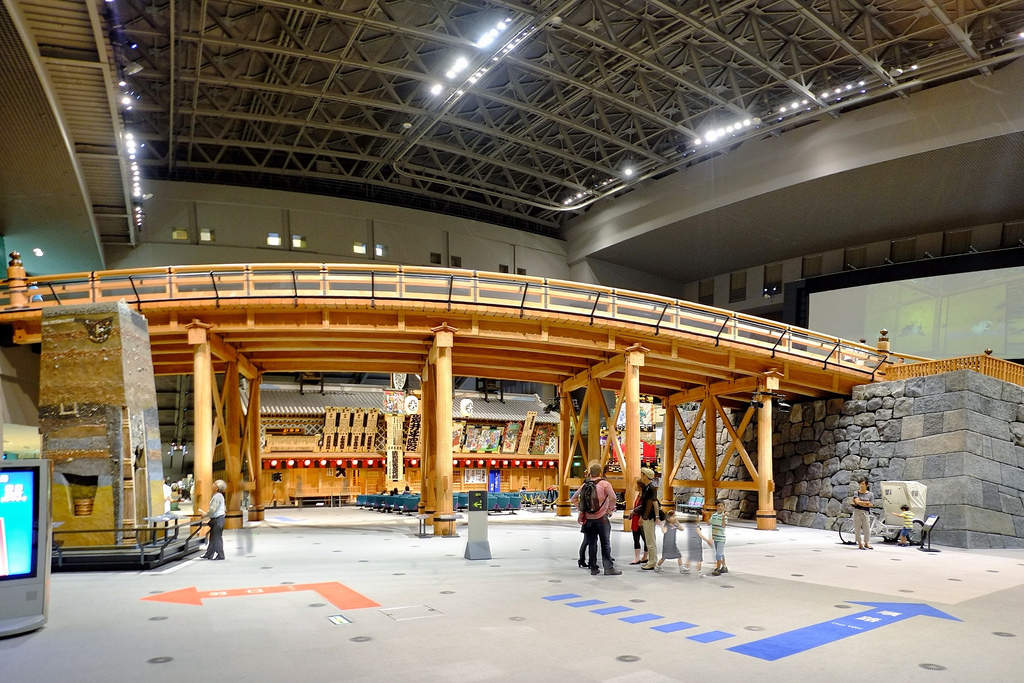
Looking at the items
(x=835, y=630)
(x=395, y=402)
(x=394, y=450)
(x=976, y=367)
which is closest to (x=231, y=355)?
(x=395, y=402)

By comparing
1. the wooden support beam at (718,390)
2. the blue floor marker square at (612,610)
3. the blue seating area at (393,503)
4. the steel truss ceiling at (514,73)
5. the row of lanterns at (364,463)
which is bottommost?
the blue seating area at (393,503)

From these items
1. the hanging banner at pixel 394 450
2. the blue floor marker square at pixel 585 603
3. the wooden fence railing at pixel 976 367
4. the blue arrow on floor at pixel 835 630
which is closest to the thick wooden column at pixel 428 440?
the hanging banner at pixel 394 450

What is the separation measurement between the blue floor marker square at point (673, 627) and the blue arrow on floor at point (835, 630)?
0.85 meters

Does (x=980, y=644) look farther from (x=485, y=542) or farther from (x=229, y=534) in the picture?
(x=229, y=534)

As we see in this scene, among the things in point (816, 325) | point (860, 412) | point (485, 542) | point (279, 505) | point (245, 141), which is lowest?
point (279, 505)

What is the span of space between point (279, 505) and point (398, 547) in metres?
21.5

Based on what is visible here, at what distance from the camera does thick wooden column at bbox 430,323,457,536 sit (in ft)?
63.3

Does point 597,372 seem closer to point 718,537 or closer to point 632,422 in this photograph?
point 632,422

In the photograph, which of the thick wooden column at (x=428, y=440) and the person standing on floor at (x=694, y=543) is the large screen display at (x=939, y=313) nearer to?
the thick wooden column at (x=428, y=440)

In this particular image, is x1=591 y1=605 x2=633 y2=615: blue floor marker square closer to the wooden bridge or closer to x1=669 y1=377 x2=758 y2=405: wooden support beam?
the wooden bridge

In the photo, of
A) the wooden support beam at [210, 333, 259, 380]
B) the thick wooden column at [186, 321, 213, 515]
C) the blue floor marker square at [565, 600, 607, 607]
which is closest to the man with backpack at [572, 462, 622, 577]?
the blue floor marker square at [565, 600, 607, 607]

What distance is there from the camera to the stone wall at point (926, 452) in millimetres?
19906

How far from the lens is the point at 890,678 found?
6.38 m

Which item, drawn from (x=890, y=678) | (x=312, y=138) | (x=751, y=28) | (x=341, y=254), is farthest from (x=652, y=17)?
(x=890, y=678)
